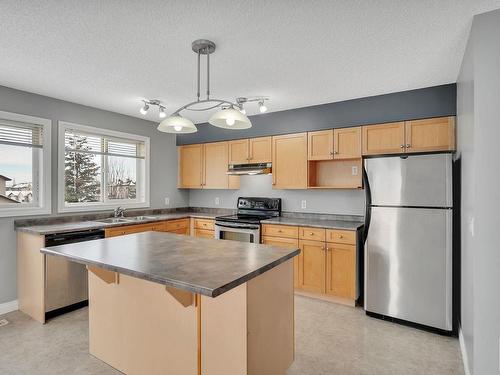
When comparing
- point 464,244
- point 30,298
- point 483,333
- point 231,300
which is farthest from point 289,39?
point 30,298

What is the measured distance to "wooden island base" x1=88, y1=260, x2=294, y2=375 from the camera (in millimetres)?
1703

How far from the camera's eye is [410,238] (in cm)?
293

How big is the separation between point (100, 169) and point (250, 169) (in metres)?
2.25

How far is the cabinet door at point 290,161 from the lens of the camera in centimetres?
410

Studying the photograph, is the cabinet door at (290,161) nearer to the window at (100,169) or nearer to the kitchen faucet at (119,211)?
the window at (100,169)

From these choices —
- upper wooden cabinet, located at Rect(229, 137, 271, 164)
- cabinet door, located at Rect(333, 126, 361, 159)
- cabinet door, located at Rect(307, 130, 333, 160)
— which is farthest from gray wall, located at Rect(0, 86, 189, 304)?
cabinet door, located at Rect(333, 126, 361, 159)

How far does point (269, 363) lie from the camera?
190cm

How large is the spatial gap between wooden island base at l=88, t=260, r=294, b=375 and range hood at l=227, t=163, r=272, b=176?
234 cm

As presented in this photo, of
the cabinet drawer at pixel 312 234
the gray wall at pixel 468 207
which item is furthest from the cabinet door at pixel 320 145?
the gray wall at pixel 468 207

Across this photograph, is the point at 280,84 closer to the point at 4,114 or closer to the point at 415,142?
the point at 415,142

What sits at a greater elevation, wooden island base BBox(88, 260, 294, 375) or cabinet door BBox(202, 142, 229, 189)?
cabinet door BBox(202, 142, 229, 189)

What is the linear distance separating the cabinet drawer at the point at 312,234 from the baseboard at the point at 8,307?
11.4 ft

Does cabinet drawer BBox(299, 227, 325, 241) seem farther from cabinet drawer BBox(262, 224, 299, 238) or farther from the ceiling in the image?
the ceiling

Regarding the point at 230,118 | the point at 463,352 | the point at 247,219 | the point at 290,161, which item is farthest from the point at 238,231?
the point at 463,352
